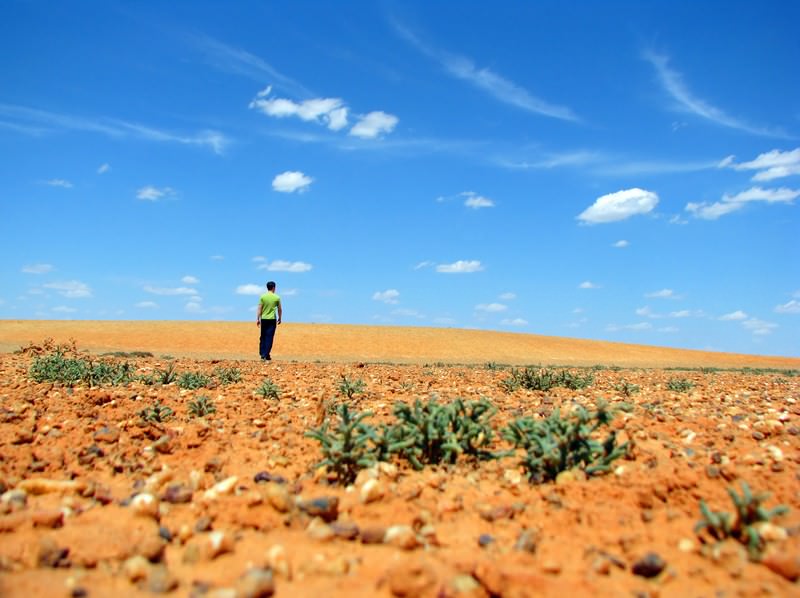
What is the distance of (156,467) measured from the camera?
399cm

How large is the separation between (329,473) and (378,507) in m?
0.62

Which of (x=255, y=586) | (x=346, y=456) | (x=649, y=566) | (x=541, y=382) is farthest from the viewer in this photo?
(x=541, y=382)

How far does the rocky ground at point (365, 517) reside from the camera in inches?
94.8

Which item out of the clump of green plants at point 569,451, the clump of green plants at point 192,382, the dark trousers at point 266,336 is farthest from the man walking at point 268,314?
the clump of green plants at point 569,451

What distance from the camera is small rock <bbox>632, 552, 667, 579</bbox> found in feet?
7.97

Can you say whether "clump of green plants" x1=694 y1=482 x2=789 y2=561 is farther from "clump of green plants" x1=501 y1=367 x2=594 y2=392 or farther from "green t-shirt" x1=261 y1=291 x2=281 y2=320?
"green t-shirt" x1=261 y1=291 x2=281 y2=320

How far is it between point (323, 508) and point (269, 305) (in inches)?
487

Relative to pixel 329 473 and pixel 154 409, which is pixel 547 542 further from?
pixel 154 409

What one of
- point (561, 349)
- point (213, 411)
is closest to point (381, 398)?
point (213, 411)

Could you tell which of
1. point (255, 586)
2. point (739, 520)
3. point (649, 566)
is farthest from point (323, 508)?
point (739, 520)

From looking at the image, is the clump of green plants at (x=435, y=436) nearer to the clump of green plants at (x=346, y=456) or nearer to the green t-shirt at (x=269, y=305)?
the clump of green plants at (x=346, y=456)

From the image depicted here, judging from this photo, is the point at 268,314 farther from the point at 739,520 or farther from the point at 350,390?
the point at 739,520

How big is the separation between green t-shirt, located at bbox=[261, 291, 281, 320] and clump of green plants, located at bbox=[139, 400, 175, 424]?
9645 millimetres

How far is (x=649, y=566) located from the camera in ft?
7.97
